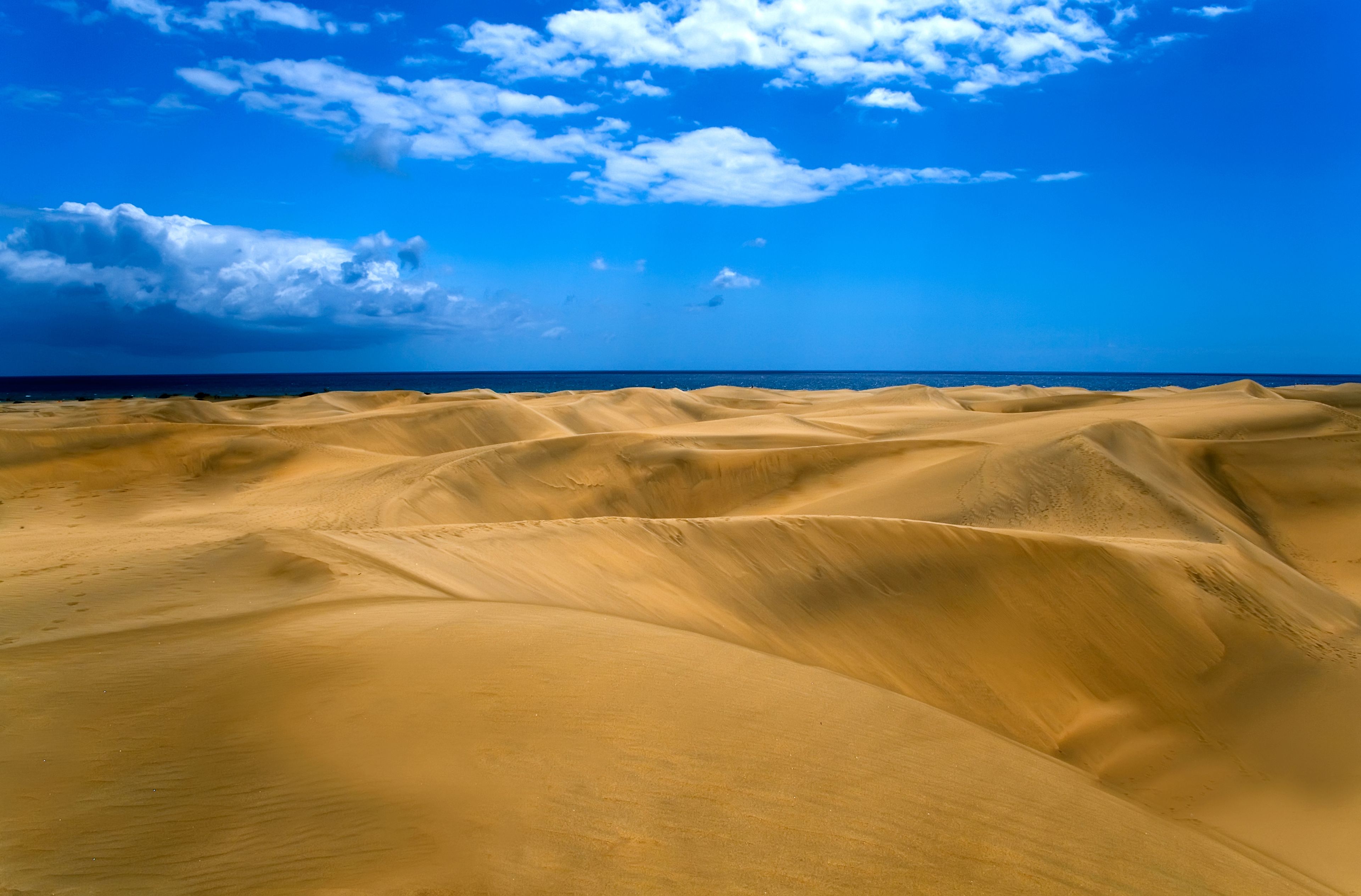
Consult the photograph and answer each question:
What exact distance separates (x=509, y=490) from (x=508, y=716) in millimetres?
12927

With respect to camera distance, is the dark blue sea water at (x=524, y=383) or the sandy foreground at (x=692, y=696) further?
the dark blue sea water at (x=524, y=383)

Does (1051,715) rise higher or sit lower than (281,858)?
lower

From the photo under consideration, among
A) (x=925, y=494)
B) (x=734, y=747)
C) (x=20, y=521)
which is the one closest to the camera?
(x=734, y=747)

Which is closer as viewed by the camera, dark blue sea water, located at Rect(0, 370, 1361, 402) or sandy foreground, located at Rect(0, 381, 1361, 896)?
sandy foreground, located at Rect(0, 381, 1361, 896)

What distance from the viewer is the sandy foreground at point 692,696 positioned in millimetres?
3299

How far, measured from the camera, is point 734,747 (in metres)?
4.24

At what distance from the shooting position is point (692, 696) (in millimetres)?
4820

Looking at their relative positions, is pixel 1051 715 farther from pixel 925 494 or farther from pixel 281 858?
pixel 925 494

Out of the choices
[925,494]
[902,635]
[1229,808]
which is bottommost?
[1229,808]

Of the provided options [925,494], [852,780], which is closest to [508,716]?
[852,780]

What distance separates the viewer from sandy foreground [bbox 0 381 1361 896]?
10.8ft

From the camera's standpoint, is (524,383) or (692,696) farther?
(524,383)

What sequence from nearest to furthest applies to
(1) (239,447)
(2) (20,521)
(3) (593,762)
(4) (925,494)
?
1. (3) (593,762)
2. (2) (20,521)
3. (4) (925,494)
4. (1) (239,447)

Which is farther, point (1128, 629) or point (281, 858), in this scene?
point (1128, 629)
